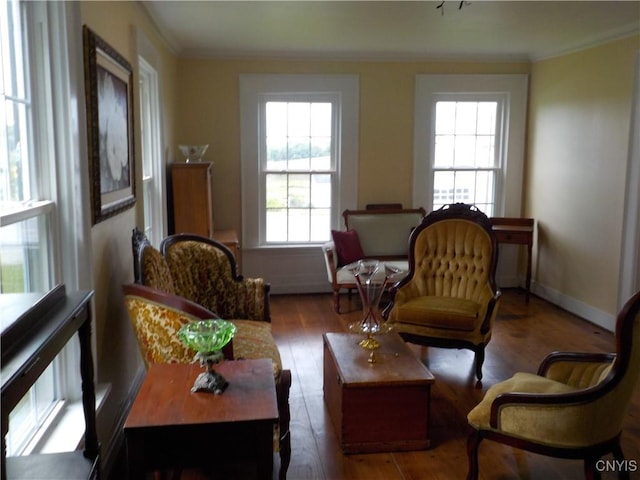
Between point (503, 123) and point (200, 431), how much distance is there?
536 cm

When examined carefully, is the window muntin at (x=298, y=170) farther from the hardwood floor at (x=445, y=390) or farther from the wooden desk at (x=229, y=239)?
the hardwood floor at (x=445, y=390)

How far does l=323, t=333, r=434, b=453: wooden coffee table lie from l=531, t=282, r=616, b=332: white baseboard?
8.18 feet

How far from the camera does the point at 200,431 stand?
1808 millimetres

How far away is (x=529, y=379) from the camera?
268 centimetres

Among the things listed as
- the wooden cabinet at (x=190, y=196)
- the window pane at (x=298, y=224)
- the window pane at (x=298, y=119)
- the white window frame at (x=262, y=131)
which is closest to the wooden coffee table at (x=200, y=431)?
the wooden cabinet at (x=190, y=196)

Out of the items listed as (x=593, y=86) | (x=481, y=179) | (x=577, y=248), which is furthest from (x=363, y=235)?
(x=593, y=86)

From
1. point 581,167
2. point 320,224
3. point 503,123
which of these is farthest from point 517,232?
point 320,224

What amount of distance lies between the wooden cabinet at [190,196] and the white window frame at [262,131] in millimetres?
1085

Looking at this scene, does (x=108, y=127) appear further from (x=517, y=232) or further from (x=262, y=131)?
(x=517, y=232)

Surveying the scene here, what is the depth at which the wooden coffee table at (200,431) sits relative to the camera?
179 centimetres

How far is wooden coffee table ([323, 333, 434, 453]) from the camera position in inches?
114

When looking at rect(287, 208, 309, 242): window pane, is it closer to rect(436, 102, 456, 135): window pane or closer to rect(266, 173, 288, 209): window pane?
rect(266, 173, 288, 209): window pane

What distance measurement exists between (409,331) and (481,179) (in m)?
3.02

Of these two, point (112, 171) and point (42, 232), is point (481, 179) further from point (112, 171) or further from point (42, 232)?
point (42, 232)
